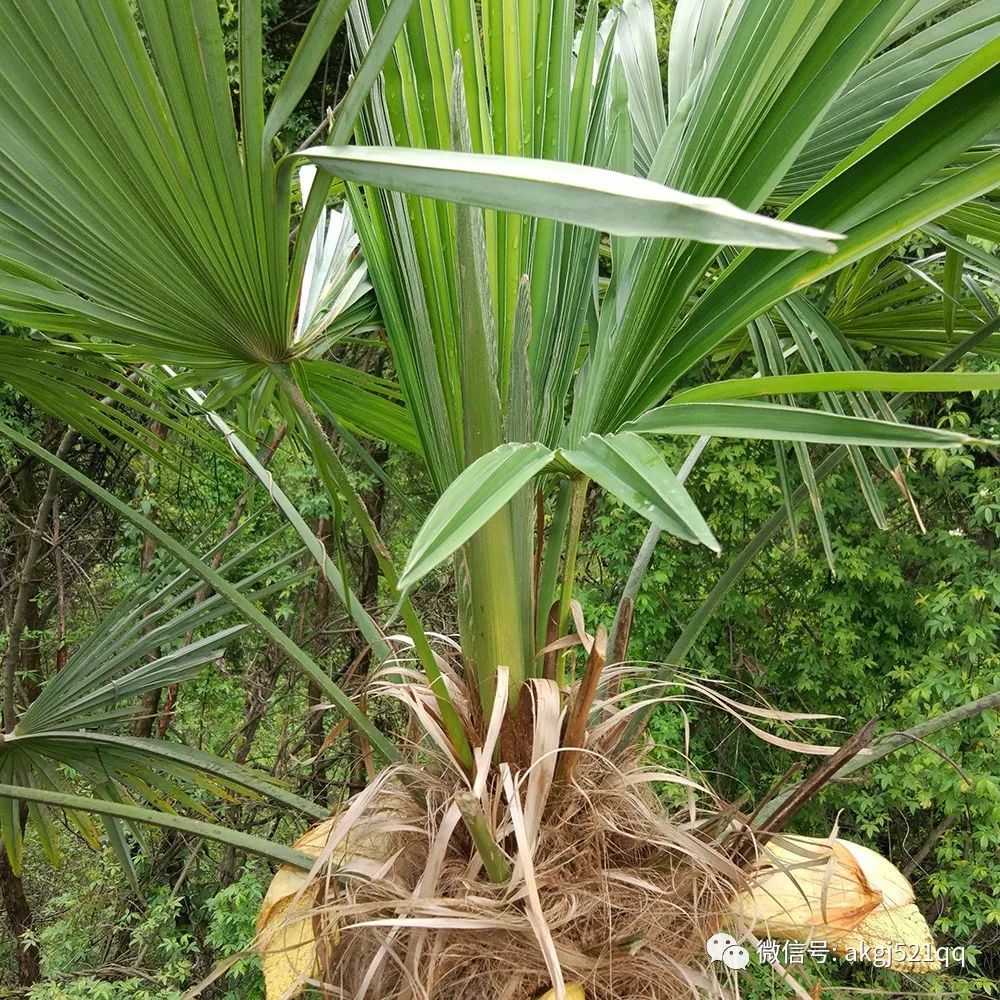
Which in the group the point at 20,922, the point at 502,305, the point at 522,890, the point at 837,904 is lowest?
the point at 20,922

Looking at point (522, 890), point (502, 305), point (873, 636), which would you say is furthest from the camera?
point (873, 636)

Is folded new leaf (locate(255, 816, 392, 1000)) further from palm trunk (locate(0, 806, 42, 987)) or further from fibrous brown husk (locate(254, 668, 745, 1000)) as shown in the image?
palm trunk (locate(0, 806, 42, 987))

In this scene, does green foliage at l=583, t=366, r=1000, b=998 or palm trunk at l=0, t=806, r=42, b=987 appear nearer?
green foliage at l=583, t=366, r=1000, b=998

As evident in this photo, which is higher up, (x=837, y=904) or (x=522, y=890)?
(x=522, y=890)

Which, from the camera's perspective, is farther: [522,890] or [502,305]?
Answer: [502,305]

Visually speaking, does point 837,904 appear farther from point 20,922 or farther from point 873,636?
point 20,922

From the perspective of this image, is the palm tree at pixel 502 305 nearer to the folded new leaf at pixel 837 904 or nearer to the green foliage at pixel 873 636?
the folded new leaf at pixel 837 904

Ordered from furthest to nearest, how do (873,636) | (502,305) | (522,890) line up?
(873,636) < (502,305) < (522,890)

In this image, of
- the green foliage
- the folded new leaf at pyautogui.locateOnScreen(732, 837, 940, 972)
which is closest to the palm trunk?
the green foliage

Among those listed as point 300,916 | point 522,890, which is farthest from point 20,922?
point 522,890

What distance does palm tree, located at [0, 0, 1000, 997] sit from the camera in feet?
1.63

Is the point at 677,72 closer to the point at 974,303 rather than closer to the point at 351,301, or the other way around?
the point at 351,301

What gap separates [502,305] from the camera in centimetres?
78

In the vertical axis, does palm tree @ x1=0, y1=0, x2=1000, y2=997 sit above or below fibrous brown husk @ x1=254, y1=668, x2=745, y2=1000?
above
